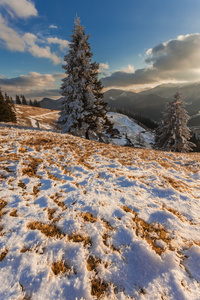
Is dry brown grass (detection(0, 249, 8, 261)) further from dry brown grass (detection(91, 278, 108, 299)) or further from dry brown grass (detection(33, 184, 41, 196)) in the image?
dry brown grass (detection(33, 184, 41, 196))

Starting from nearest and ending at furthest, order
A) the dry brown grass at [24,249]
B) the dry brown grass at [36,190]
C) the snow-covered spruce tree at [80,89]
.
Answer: the dry brown grass at [24,249], the dry brown grass at [36,190], the snow-covered spruce tree at [80,89]

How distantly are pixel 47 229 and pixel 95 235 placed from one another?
118cm

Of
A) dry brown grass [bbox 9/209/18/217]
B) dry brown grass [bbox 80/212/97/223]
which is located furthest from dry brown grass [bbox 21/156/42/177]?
dry brown grass [bbox 80/212/97/223]

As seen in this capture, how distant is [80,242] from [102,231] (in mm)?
590

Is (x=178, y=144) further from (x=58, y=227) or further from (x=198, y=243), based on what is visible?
(x=58, y=227)

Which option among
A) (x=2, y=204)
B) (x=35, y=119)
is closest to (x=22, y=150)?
(x=2, y=204)

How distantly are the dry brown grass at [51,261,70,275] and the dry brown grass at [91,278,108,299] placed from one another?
1.66 feet

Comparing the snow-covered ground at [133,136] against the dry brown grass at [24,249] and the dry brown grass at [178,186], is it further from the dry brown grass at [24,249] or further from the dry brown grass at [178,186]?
the dry brown grass at [24,249]

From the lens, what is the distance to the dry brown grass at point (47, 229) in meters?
3.00

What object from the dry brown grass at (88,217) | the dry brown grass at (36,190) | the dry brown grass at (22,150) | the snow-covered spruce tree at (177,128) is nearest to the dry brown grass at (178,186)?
the dry brown grass at (88,217)

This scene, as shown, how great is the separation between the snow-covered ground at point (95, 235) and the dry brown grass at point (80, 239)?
21 millimetres

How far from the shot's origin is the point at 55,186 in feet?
16.5

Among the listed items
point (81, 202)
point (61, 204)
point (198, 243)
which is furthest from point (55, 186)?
point (198, 243)

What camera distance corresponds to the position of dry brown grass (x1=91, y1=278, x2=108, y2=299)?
6.66 ft
